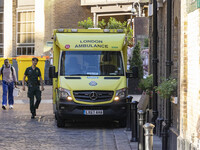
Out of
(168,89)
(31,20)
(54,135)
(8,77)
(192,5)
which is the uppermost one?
(31,20)

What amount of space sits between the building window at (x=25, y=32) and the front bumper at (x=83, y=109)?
41.7m

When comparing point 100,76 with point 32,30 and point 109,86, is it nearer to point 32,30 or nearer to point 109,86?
point 109,86

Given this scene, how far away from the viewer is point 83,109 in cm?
1422

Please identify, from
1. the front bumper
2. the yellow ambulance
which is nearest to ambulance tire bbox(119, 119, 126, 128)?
the yellow ambulance

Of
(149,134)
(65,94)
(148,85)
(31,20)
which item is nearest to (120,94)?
(148,85)

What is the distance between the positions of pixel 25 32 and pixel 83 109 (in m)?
42.9

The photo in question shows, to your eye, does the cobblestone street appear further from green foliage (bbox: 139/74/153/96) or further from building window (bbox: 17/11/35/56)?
building window (bbox: 17/11/35/56)

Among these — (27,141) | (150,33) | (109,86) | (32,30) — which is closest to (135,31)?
(32,30)

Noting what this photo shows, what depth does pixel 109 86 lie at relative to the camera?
14.4 metres

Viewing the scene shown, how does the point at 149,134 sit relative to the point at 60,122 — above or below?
above

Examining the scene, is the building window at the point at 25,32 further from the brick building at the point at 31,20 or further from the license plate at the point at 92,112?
the license plate at the point at 92,112

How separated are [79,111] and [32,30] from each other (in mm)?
42571

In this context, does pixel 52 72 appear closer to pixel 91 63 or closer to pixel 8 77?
pixel 91 63

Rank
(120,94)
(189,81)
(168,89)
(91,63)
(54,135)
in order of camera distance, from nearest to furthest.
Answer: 1. (189,81)
2. (168,89)
3. (54,135)
4. (120,94)
5. (91,63)
